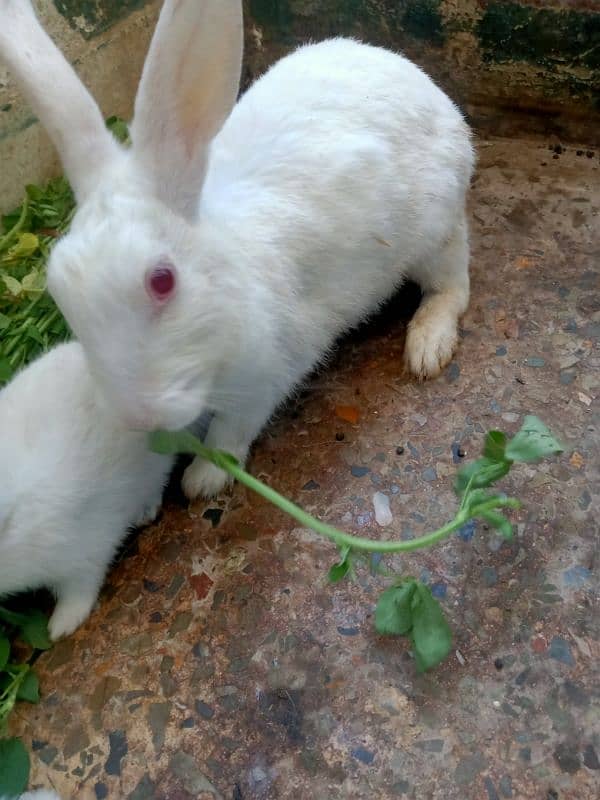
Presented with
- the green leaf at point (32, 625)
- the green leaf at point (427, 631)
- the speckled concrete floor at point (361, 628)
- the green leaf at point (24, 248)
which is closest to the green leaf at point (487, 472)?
the green leaf at point (427, 631)

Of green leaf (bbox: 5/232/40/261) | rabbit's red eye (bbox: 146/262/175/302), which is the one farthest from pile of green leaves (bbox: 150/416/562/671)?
green leaf (bbox: 5/232/40/261)

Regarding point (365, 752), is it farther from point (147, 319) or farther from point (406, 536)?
point (147, 319)

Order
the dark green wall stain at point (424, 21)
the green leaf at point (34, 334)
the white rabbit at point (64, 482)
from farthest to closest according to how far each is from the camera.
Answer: the dark green wall stain at point (424, 21) < the green leaf at point (34, 334) < the white rabbit at point (64, 482)

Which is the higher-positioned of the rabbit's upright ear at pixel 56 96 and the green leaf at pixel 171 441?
the rabbit's upright ear at pixel 56 96

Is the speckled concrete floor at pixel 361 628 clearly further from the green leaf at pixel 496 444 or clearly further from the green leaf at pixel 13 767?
the green leaf at pixel 496 444

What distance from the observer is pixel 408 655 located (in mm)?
1833

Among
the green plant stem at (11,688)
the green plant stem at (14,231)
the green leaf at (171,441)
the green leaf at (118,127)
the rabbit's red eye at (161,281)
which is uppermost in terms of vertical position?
the rabbit's red eye at (161,281)

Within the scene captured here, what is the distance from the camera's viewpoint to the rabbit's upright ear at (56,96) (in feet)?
5.19

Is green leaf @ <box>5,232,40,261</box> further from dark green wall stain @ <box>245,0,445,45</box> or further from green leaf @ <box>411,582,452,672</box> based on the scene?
green leaf @ <box>411,582,452,672</box>

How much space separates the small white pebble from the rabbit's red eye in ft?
2.98

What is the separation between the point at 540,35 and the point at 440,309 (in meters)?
1.12

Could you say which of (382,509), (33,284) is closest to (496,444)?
(382,509)

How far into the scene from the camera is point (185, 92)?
59.0 inches

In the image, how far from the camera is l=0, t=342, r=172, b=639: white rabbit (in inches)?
71.5
